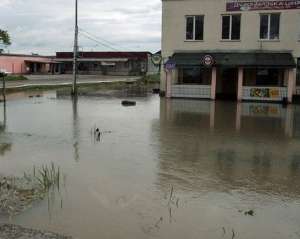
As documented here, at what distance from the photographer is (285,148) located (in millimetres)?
15219

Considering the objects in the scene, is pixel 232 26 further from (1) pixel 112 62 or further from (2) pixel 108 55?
(2) pixel 108 55

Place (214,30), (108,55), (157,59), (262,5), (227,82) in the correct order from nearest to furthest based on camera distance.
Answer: (262,5) → (214,30) → (157,59) → (227,82) → (108,55)

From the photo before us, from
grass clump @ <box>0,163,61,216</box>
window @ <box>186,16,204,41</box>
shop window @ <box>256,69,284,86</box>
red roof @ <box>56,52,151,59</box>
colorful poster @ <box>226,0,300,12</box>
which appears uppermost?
colorful poster @ <box>226,0,300,12</box>

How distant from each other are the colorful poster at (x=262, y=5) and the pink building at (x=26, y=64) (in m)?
50.5

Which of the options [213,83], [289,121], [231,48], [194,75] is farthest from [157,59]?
[289,121]

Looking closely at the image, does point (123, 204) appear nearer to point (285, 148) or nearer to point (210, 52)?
point (285, 148)

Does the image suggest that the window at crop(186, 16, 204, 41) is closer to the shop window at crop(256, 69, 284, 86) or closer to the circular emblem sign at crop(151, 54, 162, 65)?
the circular emblem sign at crop(151, 54, 162, 65)

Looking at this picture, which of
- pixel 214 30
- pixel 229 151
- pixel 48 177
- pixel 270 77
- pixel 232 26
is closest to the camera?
pixel 48 177

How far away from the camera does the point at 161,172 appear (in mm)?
11516

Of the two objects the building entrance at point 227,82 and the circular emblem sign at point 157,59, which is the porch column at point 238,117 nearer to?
the building entrance at point 227,82

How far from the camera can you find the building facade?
32.1 meters

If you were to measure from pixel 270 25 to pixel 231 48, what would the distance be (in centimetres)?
298

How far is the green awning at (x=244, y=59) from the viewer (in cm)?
3117

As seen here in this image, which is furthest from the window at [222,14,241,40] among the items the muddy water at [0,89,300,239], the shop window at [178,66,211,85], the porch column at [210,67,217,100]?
the muddy water at [0,89,300,239]
